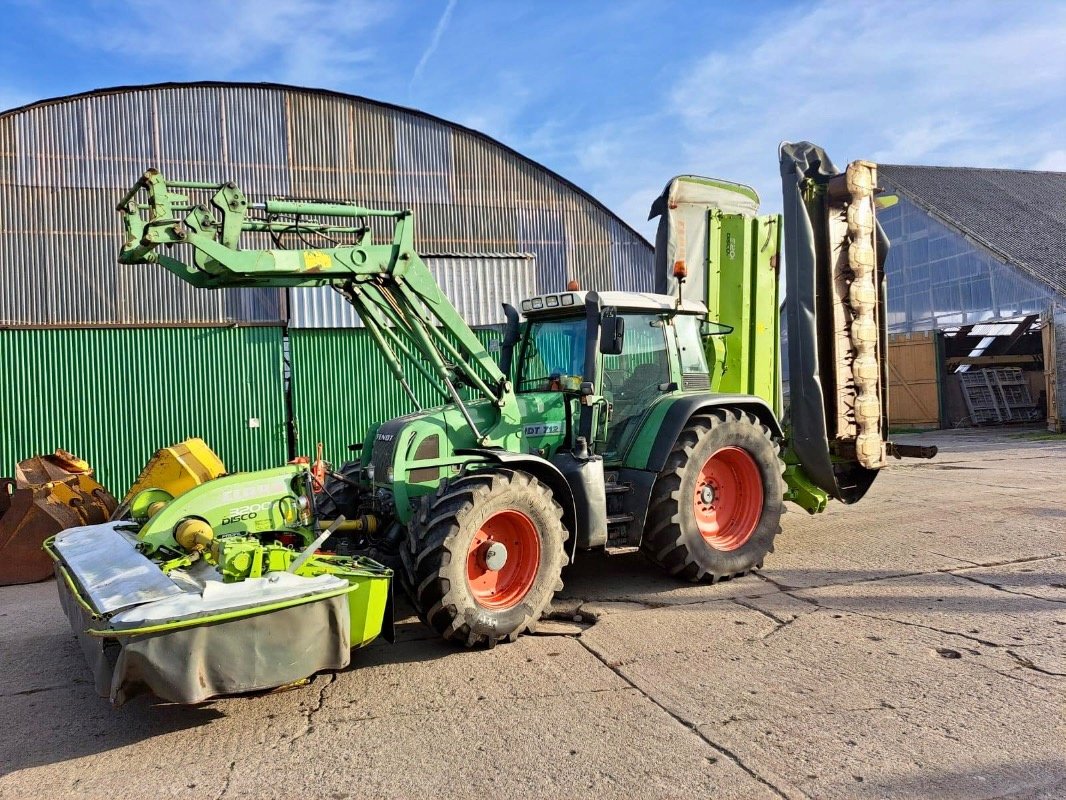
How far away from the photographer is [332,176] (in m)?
14.9

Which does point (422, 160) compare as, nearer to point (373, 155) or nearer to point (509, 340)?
point (373, 155)

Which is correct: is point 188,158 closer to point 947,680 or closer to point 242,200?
point 242,200

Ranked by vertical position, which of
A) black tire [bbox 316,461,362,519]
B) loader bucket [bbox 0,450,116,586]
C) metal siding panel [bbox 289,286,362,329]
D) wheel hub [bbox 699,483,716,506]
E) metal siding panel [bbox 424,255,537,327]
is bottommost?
loader bucket [bbox 0,450,116,586]

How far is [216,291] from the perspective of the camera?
44.6 feet

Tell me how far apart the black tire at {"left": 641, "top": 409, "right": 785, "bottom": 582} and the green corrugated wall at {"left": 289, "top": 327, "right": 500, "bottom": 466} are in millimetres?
7489

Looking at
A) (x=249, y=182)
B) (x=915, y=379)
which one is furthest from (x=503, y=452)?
(x=915, y=379)

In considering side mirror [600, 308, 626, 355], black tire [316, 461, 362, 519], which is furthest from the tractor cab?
black tire [316, 461, 362, 519]

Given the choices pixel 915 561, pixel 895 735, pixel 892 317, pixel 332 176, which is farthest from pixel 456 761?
pixel 892 317

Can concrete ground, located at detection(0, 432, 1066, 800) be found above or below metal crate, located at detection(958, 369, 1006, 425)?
below

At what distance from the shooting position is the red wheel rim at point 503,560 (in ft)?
16.2

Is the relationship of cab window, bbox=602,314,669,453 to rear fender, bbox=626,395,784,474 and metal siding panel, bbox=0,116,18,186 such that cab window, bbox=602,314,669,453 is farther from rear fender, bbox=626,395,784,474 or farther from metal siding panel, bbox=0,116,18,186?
metal siding panel, bbox=0,116,18,186

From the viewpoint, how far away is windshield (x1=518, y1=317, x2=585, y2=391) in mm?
6070

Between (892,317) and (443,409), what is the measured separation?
24.3 metres

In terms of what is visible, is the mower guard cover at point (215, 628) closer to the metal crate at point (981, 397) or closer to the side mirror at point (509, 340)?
the side mirror at point (509, 340)
